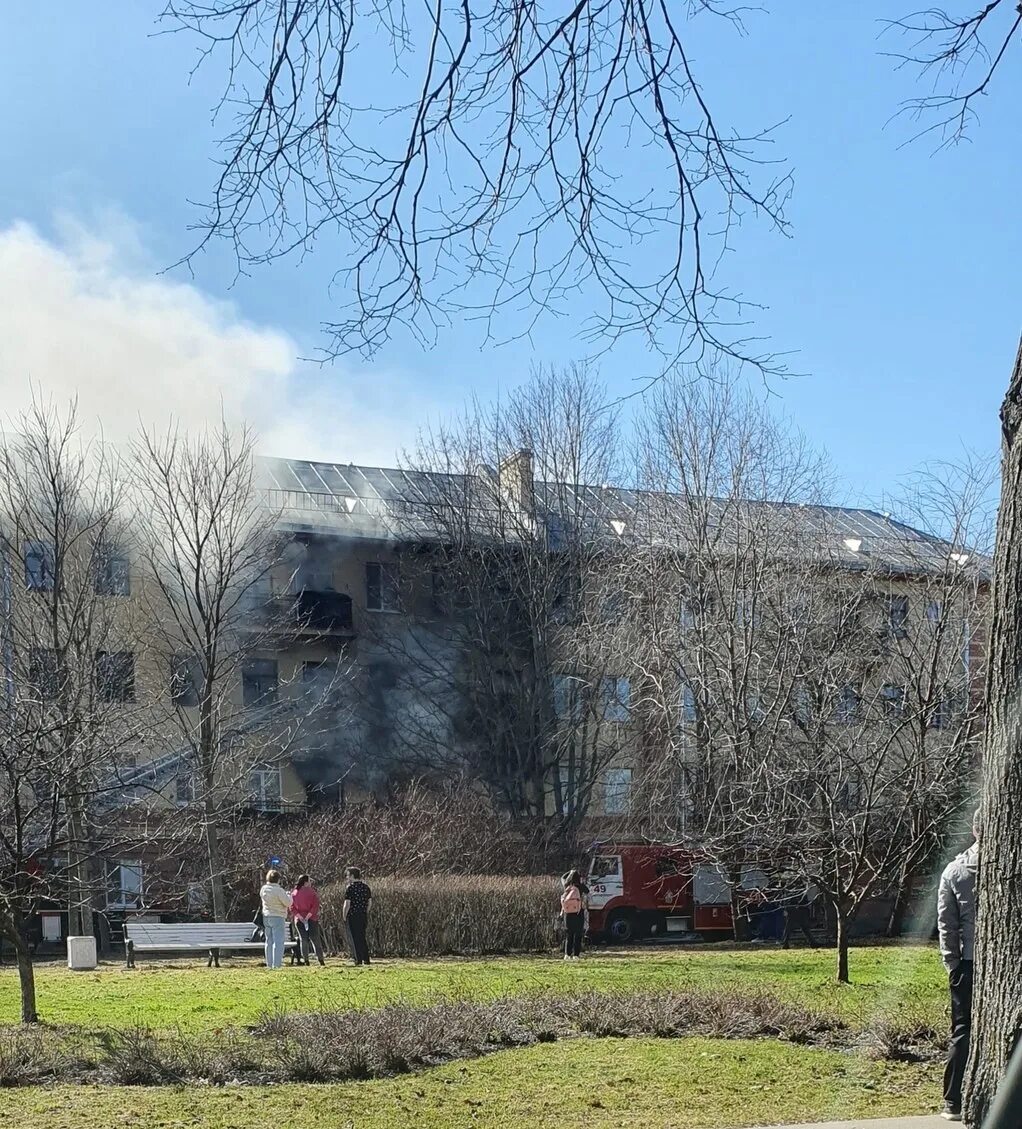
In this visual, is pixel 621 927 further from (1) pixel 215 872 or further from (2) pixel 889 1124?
(2) pixel 889 1124

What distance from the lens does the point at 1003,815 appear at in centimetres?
376

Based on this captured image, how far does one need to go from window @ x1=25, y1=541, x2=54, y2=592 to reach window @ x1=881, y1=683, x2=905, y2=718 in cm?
1862

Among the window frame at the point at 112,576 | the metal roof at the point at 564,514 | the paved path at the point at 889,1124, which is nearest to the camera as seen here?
the paved path at the point at 889,1124

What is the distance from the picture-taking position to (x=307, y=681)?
38.4 metres

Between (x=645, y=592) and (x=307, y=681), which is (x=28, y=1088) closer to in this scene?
(x=645, y=592)

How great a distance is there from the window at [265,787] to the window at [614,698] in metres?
8.73

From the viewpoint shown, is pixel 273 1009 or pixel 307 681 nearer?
pixel 273 1009

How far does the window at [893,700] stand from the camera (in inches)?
901

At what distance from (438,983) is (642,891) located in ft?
47.3

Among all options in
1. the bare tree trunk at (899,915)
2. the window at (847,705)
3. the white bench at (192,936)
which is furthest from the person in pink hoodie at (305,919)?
the bare tree trunk at (899,915)

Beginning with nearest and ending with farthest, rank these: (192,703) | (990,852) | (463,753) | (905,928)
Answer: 1. (990,852)
2. (905,928)
3. (192,703)
4. (463,753)

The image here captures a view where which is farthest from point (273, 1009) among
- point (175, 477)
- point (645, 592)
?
point (175, 477)

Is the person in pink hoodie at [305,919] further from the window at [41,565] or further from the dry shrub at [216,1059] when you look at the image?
the window at [41,565]

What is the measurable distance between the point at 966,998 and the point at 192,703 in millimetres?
28946
